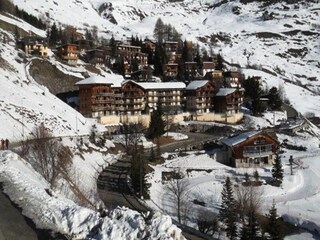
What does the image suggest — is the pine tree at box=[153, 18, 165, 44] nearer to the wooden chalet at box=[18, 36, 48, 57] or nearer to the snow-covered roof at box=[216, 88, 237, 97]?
the wooden chalet at box=[18, 36, 48, 57]

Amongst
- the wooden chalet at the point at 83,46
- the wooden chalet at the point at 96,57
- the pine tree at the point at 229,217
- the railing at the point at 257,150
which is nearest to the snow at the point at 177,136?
the railing at the point at 257,150

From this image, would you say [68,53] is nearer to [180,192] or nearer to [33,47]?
[33,47]

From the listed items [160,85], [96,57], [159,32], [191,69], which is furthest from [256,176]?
[159,32]

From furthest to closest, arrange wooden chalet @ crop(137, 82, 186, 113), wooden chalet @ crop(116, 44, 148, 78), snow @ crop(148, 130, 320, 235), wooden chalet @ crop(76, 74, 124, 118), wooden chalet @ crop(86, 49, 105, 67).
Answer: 1. wooden chalet @ crop(116, 44, 148, 78)
2. wooden chalet @ crop(86, 49, 105, 67)
3. wooden chalet @ crop(137, 82, 186, 113)
4. wooden chalet @ crop(76, 74, 124, 118)
5. snow @ crop(148, 130, 320, 235)

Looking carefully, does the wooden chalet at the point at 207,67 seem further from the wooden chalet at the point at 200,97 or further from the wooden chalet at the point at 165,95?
the wooden chalet at the point at 165,95

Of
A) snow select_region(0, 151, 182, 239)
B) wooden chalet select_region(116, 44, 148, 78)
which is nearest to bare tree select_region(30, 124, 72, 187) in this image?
snow select_region(0, 151, 182, 239)

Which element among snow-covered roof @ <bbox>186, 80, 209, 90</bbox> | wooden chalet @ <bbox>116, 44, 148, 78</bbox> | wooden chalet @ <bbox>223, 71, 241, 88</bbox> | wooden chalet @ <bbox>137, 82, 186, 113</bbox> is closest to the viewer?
wooden chalet @ <bbox>137, 82, 186, 113</bbox>
